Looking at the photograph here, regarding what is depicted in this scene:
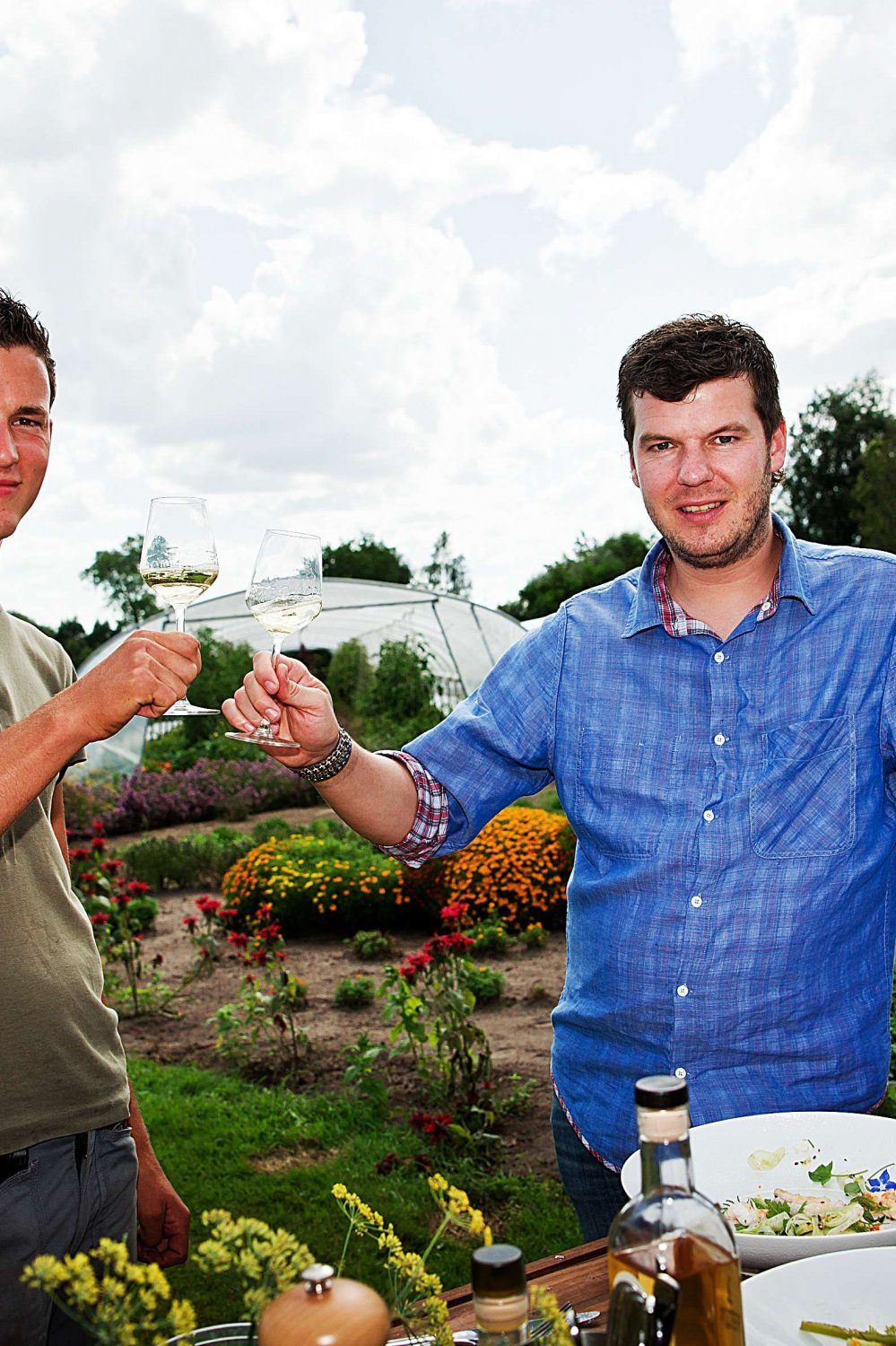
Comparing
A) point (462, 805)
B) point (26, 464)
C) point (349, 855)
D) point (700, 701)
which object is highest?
point (26, 464)

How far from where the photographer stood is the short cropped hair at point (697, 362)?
7.49ft

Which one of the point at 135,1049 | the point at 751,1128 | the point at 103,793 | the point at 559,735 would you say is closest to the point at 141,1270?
the point at 751,1128

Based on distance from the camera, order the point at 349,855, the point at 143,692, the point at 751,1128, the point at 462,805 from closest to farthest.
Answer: the point at 751,1128
the point at 143,692
the point at 462,805
the point at 349,855

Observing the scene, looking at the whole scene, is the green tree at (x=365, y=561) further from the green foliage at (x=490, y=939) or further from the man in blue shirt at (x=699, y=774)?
the man in blue shirt at (x=699, y=774)

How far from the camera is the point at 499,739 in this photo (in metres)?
2.47

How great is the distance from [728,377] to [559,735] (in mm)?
785

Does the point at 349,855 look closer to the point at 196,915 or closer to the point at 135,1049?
the point at 196,915

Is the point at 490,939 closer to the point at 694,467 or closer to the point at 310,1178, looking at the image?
the point at 310,1178


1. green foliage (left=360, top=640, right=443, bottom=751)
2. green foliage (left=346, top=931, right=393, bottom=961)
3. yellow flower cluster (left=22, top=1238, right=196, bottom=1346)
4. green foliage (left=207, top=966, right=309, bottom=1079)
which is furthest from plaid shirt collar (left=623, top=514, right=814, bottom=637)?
green foliage (left=360, top=640, right=443, bottom=751)

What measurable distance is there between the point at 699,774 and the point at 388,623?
19.8m

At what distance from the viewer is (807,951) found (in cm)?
210

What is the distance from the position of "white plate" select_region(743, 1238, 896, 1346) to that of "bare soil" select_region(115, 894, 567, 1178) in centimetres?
371

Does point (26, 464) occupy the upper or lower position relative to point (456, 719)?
upper

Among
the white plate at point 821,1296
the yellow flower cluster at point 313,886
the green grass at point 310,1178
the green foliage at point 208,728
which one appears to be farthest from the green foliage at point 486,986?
the green foliage at point 208,728
